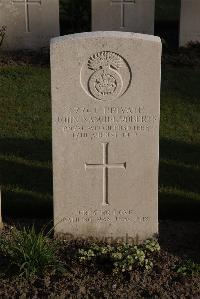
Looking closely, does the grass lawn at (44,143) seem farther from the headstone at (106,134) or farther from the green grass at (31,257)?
the green grass at (31,257)

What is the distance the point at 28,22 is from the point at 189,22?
314cm

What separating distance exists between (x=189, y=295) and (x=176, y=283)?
17 centimetres

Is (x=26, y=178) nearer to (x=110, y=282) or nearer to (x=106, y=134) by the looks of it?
(x=106, y=134)

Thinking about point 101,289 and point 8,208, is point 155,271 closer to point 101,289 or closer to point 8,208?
point 101,289

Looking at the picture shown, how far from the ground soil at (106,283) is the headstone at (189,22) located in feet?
24.7

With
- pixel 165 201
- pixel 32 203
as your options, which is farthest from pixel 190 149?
pixel 32 203

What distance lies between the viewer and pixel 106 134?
508cm

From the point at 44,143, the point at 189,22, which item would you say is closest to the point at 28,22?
the point at 189,22

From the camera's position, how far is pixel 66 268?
16.2ft

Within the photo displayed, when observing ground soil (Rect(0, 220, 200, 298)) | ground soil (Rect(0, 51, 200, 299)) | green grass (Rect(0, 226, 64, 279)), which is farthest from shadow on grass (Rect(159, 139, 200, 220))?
green grass (Rect(0, 226, 64, 279))

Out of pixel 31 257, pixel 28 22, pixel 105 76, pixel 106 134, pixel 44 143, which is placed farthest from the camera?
pixel 28 22

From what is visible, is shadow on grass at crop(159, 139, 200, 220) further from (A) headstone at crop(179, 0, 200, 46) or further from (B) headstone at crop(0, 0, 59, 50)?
(B) headstone at crop(0, 0, 59, 50)

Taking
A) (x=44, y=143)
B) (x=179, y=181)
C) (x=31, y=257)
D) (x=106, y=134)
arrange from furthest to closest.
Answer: (x=44, y=143)
(x=179, y=181)
(x=106, y=134)
(x=31, y=257)

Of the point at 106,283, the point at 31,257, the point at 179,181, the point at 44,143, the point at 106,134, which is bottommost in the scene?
the point at 106,283
